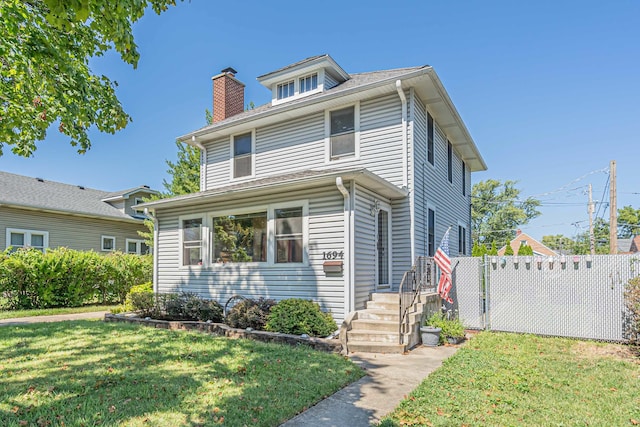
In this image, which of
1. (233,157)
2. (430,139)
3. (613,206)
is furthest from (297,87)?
(613,206)

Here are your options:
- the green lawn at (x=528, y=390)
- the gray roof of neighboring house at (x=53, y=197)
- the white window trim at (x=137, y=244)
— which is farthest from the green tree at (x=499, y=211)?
the green lawn at (x=528, y=390)

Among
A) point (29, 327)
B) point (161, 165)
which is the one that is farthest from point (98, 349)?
point (161, 165)

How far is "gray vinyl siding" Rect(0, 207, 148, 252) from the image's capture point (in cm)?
1625

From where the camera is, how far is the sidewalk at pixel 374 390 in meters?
3.76

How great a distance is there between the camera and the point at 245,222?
31.6 feet

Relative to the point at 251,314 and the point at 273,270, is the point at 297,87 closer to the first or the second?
the point at 273,270

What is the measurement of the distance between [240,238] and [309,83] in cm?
554

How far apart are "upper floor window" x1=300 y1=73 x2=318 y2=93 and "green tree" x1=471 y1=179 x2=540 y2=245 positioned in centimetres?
3871

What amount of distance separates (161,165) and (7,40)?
60.7ft

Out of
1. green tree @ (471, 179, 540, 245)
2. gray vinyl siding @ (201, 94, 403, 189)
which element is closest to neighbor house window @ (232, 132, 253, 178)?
gray vinyl siding @ (201, 94, 403, 189)

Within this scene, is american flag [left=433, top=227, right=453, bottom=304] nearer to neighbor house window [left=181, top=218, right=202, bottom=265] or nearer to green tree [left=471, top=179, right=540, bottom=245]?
neighbor house window [left=181, top=218, right=202, bottom=265]

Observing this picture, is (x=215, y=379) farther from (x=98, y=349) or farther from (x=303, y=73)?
(x=303, y=73)

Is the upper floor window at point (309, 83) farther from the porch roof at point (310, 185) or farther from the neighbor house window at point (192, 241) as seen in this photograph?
the neighbor house window at point (192, 241)

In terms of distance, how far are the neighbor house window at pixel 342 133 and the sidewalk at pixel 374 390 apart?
5484 mm
